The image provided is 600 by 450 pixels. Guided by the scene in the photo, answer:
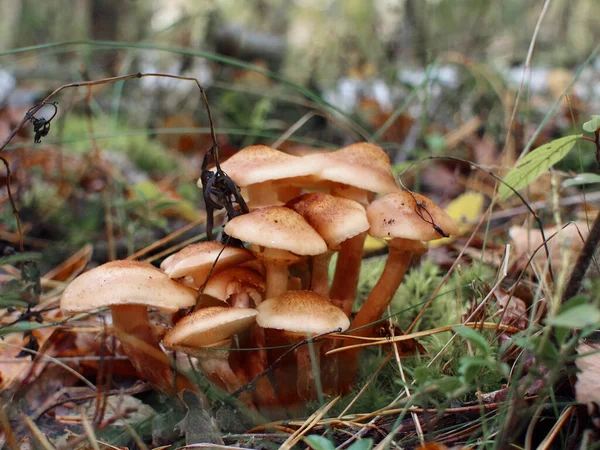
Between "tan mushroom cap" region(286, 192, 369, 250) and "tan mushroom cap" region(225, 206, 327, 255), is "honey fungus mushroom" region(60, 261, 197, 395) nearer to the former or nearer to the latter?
"tan mushroom cap" region(225, 206, 327, 255)

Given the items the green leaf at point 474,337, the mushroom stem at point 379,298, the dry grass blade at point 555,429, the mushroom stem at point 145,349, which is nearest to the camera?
the green leaf at point 474,337

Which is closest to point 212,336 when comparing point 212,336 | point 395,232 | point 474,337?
point 212,336

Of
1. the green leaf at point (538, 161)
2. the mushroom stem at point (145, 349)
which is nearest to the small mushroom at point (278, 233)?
the mushroom stem at point (145, 349)

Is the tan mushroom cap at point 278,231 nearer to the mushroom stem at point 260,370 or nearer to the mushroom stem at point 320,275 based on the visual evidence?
the mushroom stem at point 320,275

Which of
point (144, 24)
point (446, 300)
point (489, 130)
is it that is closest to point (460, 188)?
point (489, 130)

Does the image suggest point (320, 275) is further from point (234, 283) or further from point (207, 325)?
point (207, 325)

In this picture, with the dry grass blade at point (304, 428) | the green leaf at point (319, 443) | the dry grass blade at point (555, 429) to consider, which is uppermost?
the green leaf at point (319, 443)

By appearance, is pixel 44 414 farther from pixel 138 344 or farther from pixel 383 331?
pixel 383 331
